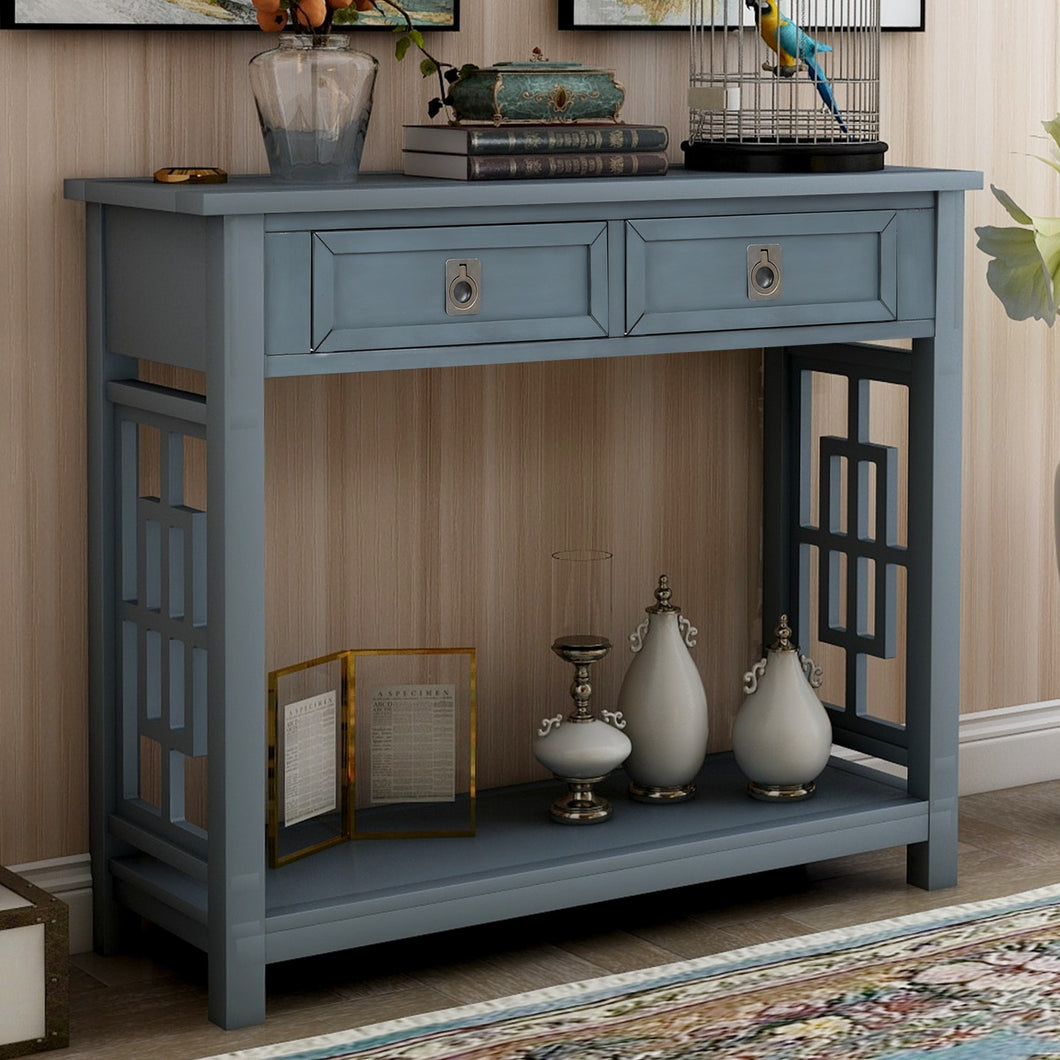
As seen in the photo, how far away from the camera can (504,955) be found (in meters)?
2.49

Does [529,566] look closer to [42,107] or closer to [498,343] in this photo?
[498,343]

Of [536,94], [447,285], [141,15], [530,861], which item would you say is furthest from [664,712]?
[141,15]

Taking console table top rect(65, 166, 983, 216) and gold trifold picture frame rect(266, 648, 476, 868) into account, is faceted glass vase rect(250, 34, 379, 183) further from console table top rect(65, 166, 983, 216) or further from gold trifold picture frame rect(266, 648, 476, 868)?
gold trifold picture frame rect(266, 648, 476, 868)

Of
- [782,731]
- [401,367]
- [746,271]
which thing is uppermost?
[746,271]

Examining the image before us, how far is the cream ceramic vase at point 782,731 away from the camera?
267cm

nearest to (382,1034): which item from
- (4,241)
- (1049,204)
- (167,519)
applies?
(167,519)

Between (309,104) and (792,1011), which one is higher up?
(309,104)

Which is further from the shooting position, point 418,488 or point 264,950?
point 418,488

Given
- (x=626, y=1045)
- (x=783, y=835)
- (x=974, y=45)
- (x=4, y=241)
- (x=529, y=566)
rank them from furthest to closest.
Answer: (x=974, y=45) → (x=529, y=566) → (x=783, y=835) → (x=4, y=241) → (x=626, y=1045)

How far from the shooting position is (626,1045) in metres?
2.19

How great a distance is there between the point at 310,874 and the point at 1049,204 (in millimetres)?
1721

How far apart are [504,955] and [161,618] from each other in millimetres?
631

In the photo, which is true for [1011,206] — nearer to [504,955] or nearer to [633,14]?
[633,14]

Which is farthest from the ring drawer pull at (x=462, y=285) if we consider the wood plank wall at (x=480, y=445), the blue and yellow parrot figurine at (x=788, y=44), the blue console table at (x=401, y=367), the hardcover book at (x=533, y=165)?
the blue and yellow parrot figurine at (x=788, y=44)
